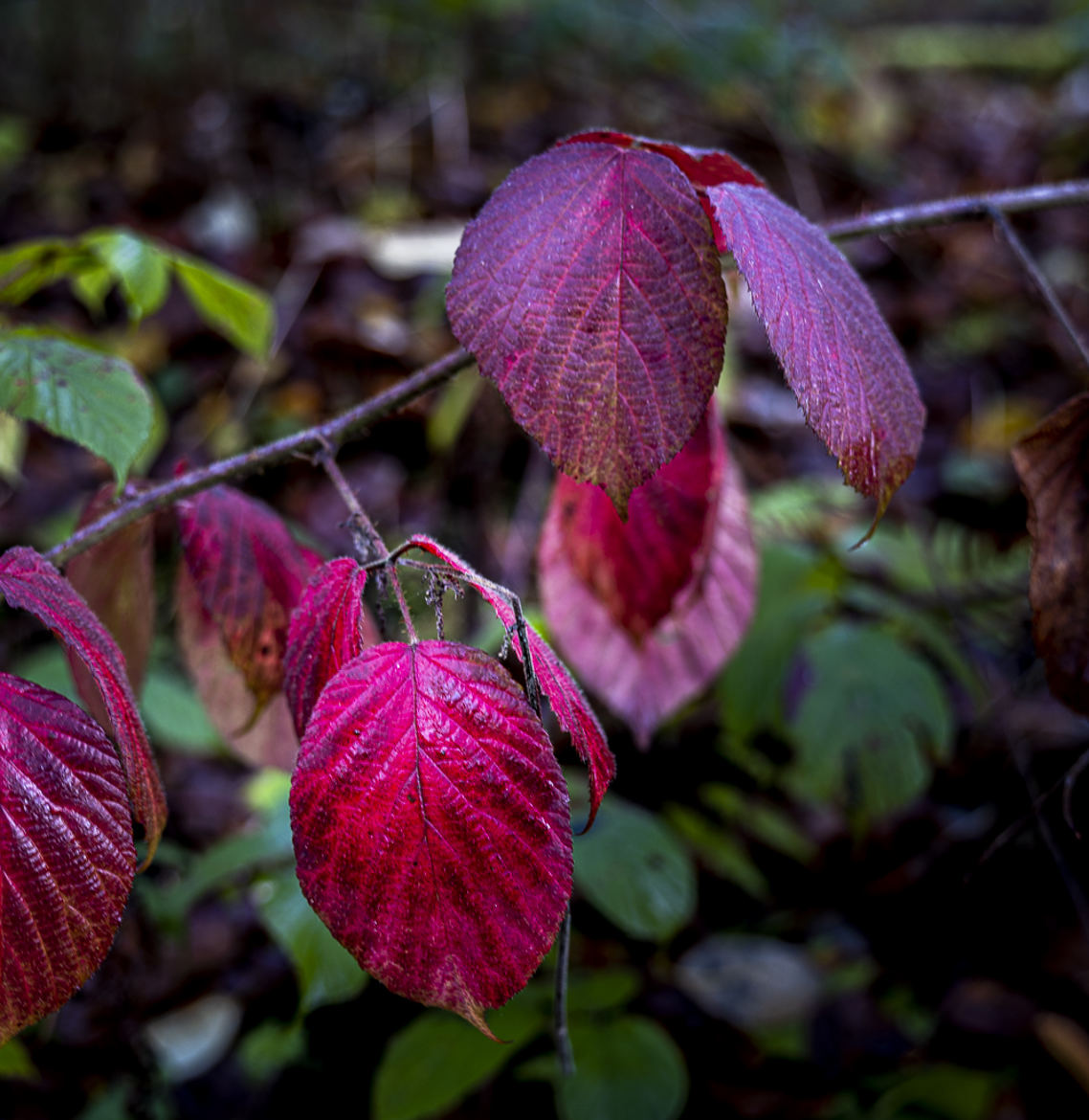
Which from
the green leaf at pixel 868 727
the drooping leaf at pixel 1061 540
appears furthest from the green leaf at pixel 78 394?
the green leaf at pixel 868 727

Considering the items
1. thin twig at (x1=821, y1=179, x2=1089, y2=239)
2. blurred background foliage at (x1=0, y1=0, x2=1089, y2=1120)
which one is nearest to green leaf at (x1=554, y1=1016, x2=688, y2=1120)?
blurred background foliage at (x1=0, y1=0, x2=1089, y2=1120)

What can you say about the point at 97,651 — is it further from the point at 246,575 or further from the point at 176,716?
the point at 176,716

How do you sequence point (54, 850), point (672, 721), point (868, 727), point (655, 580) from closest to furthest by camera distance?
point (54, 850), point (655, 580), point (868, 727), point (672, 721)

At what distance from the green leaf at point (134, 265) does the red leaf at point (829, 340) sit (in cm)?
48

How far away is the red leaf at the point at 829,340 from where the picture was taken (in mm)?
345

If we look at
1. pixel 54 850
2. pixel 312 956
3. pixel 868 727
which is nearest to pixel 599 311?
pixel 54 850

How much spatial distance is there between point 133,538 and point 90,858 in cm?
30

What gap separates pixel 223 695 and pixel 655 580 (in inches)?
13.5

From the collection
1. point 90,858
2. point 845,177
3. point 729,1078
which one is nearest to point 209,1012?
point 729,1078

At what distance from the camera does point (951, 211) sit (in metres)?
0.51

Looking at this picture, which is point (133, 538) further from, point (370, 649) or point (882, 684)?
point (882, 684)

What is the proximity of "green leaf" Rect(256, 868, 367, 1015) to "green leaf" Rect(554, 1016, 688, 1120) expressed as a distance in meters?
0.27

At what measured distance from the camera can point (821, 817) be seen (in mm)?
1443

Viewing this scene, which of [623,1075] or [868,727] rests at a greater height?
[868,727]
